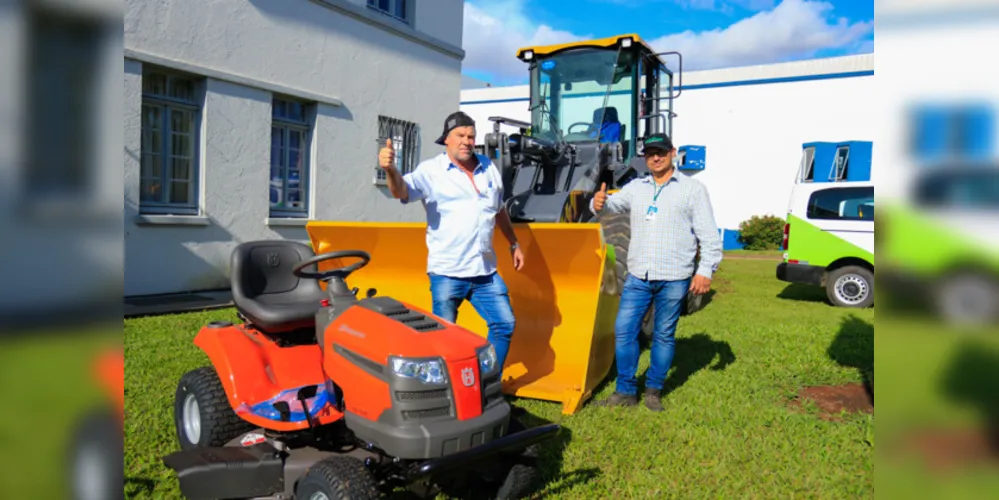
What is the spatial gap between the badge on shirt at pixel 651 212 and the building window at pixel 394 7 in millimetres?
8144

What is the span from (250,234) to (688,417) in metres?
6.77

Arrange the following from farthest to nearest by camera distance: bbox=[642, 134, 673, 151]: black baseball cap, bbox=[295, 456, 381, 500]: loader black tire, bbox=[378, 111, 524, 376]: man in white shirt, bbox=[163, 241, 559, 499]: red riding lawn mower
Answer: bbox=[642, 134, 673, 151]: black baseball cap
bbox=[378, 111, 524, 376]: man in white shirt
bbox=[163, 241, 559, 499]: red riding lawn mower
bbox=[295, 456, 381, 500]: loader black tire

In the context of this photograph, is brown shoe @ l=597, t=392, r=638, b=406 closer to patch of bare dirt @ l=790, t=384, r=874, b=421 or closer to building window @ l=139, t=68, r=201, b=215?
patch of bare dirt @ l=790, t=384, r=874, b=421

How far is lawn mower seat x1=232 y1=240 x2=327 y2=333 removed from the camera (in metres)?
3.41

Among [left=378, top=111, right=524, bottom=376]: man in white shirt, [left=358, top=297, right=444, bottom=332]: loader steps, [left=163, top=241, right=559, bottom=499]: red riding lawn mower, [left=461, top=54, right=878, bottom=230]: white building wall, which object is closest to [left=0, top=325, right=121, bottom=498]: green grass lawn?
Answer: [left=163, top=241, right=559, bottom=499]: red riding lawn mower

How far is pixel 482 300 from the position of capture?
411 cm

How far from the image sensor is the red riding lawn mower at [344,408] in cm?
267

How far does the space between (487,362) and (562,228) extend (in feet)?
6.08

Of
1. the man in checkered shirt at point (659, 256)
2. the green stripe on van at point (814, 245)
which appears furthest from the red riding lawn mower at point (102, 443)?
the green stripe on van at point (814, 245)

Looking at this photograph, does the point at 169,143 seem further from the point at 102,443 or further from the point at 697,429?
the point at 102,443

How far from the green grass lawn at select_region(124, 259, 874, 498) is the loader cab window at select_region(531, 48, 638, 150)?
95.6 inches

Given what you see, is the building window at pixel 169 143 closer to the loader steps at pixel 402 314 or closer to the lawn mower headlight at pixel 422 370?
the loader steps at pixel 402 314

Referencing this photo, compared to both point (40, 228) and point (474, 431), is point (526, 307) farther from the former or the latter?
point (40, 228)

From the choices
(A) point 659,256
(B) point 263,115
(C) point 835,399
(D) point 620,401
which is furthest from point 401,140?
(C) point 835,399
